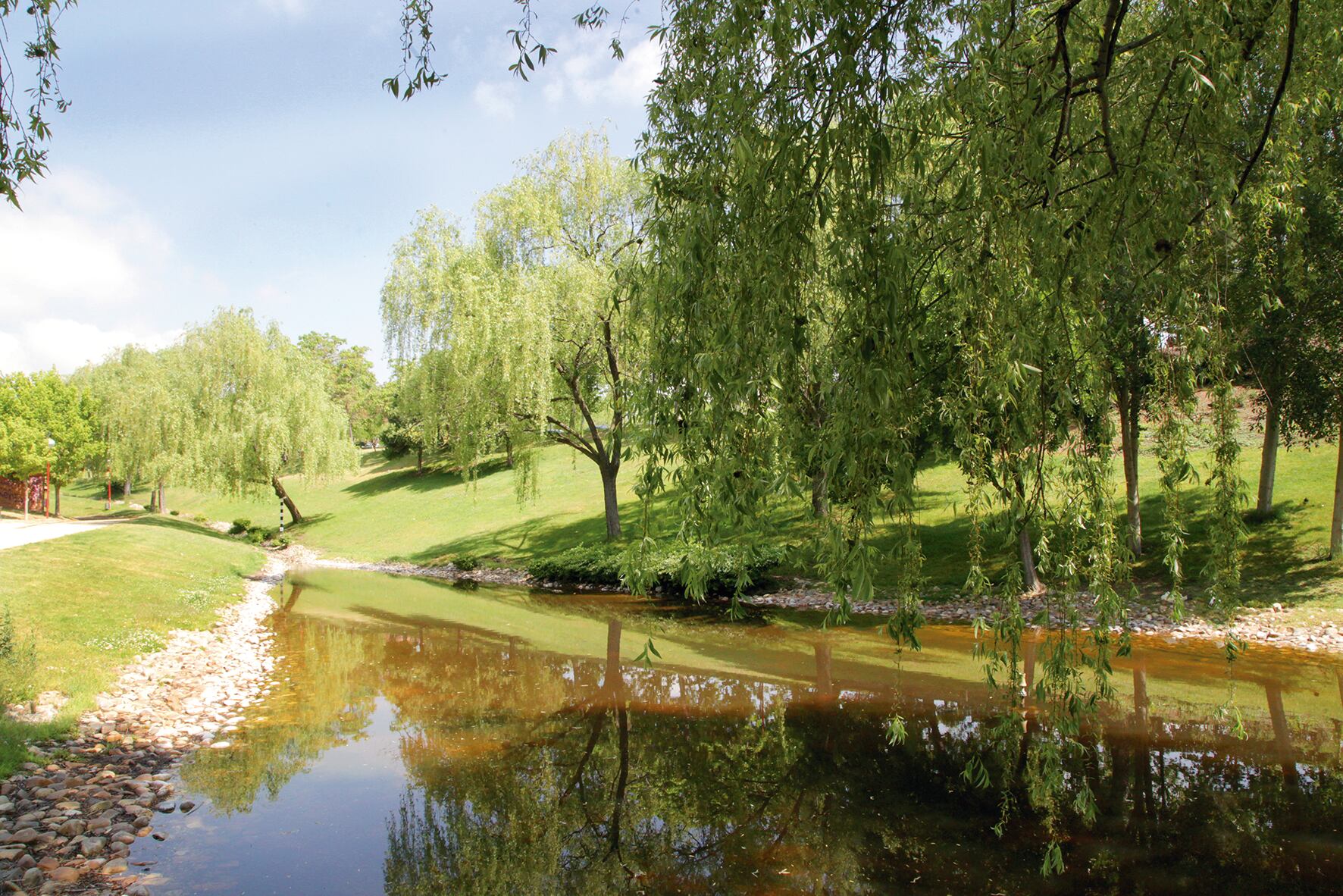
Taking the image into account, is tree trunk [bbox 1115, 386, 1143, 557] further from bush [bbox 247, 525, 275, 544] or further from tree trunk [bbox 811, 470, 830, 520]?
bush [bbox 247, 525, 275, 544]

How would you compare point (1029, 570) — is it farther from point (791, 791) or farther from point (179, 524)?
point (179, 524)

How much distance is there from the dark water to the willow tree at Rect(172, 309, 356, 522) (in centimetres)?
1652

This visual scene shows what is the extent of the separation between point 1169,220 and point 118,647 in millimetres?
11444

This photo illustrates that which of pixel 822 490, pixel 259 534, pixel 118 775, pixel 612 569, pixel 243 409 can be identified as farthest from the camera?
pixel 259 534

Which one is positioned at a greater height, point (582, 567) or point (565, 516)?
point (565, 516)

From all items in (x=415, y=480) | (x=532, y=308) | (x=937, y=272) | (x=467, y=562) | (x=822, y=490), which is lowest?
(x=467, y=562)

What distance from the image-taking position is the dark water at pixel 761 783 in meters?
4.74

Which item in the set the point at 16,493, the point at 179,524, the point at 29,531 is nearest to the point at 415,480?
the point at 179,524

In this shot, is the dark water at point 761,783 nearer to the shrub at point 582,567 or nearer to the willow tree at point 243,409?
the shrub at point 582,567

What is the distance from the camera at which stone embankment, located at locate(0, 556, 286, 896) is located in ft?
15.1

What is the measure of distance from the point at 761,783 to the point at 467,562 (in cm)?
1619

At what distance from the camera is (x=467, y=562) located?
2106 centimetres

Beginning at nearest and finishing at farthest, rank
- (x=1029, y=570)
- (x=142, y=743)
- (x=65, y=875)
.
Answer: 1. (x=65, y=875)
2. (x=142, y=743)
3. (x=1029, y=570)

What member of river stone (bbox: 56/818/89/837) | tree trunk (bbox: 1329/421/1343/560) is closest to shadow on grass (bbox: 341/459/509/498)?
tree trunk (bbox: 1329/421/1343/560)
